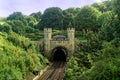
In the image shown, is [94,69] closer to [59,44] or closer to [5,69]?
[5,69]

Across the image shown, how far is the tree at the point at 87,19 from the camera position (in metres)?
99.5

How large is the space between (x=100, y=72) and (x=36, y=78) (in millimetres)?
27194

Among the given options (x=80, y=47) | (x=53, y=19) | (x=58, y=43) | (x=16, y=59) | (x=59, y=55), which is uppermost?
(x=53, y=19)

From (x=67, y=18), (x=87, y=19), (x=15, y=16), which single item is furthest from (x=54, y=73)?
(x=15, y=16)

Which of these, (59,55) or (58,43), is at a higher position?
(58,43)

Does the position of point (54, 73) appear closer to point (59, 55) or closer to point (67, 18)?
point (59, 55)

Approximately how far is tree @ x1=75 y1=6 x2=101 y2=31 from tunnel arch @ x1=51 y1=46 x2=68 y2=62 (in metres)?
9.29

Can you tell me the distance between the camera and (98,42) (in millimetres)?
68125

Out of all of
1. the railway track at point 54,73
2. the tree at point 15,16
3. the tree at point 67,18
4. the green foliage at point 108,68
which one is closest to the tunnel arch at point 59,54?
the railway track at point 54,73

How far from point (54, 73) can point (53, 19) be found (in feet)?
147

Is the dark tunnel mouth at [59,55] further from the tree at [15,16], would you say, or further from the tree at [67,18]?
the tree at [15,16]

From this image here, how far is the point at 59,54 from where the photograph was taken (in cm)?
9706

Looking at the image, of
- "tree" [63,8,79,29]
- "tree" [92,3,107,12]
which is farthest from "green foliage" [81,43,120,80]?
"tree" [92,3,107,12]

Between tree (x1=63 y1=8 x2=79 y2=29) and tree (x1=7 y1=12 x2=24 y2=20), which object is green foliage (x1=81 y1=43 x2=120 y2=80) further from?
tree (x1=7 y1=12 x2=24 y2=20)
